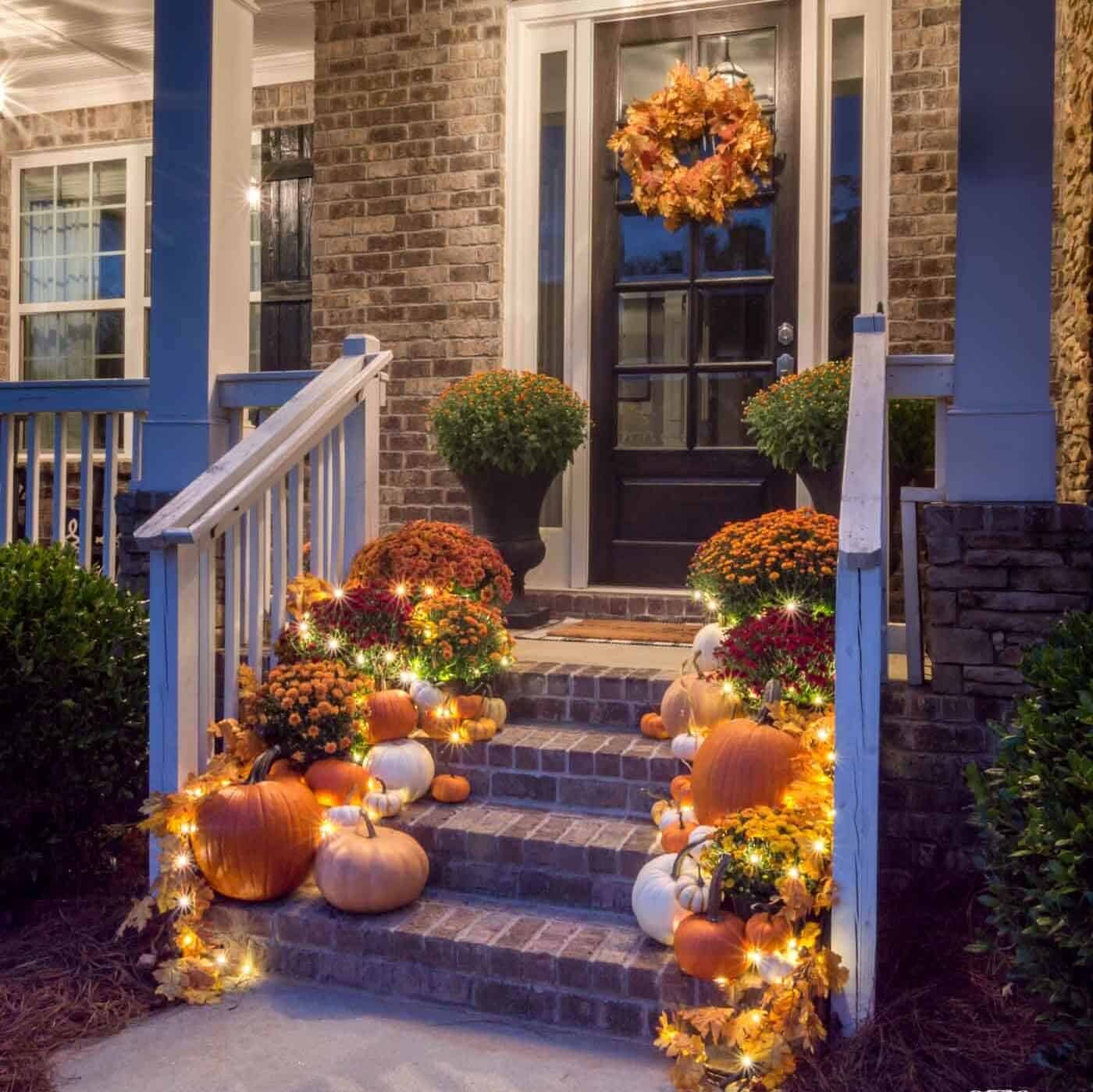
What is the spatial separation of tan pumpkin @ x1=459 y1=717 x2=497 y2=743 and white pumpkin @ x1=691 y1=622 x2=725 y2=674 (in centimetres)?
64

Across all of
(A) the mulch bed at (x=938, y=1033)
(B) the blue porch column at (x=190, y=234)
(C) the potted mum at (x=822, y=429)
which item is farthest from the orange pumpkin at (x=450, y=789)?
(C) the potted mum at (x=822, y=429)

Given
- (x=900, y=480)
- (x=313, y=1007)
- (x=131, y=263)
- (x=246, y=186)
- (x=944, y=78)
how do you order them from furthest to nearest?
(x=131, y=263) → (x=944, y=78) → (x=900, y=480) → (x=246, y=186) → (x=313, y=1007)

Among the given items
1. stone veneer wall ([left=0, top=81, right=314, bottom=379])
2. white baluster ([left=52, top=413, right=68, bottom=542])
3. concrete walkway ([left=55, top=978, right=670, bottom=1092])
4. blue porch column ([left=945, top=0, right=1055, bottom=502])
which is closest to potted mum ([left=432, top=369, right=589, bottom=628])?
white baluster ([left=52, top=413, right=68, bottom=542])

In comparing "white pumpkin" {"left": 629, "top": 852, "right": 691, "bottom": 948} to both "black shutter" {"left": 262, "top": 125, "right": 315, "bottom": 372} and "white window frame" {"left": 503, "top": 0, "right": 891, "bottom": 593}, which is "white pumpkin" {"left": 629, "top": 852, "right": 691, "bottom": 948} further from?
"black shutter" {"left": 262, "top": 125, "right": 315, "bottom": 372}

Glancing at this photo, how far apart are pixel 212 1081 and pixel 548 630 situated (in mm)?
2499

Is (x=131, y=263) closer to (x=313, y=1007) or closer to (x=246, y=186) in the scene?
(x=246, y=186)

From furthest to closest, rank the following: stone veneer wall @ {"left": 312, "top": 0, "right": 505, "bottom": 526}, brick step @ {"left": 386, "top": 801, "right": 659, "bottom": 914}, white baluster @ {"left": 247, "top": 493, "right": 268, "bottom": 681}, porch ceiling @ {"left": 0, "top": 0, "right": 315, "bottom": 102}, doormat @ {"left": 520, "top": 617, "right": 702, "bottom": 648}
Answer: porch ceiling @ {"left": 0, "top": 0, "right": 315, "bottom": 102}, stone veneer wall @ {"left": 312, "top": 0, "right": 505, "bottom": 526}, doormat @ {"left": 520, "top": 617, "right": 702, "bottom": 648}, white baluster @ {"left": 247, "top": 493, "right": 268, "bottom": 681}, brick step @ {"left": 386, "top": 801, "right": 659, "bottom": 914}

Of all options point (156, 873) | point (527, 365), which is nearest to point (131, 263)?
point (527, 365)

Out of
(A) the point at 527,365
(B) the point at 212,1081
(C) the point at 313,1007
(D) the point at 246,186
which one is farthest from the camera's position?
(A) the point at 527,365

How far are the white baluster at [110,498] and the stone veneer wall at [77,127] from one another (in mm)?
3235

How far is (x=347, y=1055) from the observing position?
2.42 metres

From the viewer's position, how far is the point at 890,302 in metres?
4.83

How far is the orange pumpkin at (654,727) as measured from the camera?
3.41 metres

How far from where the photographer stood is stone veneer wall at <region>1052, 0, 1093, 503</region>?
398 cm
